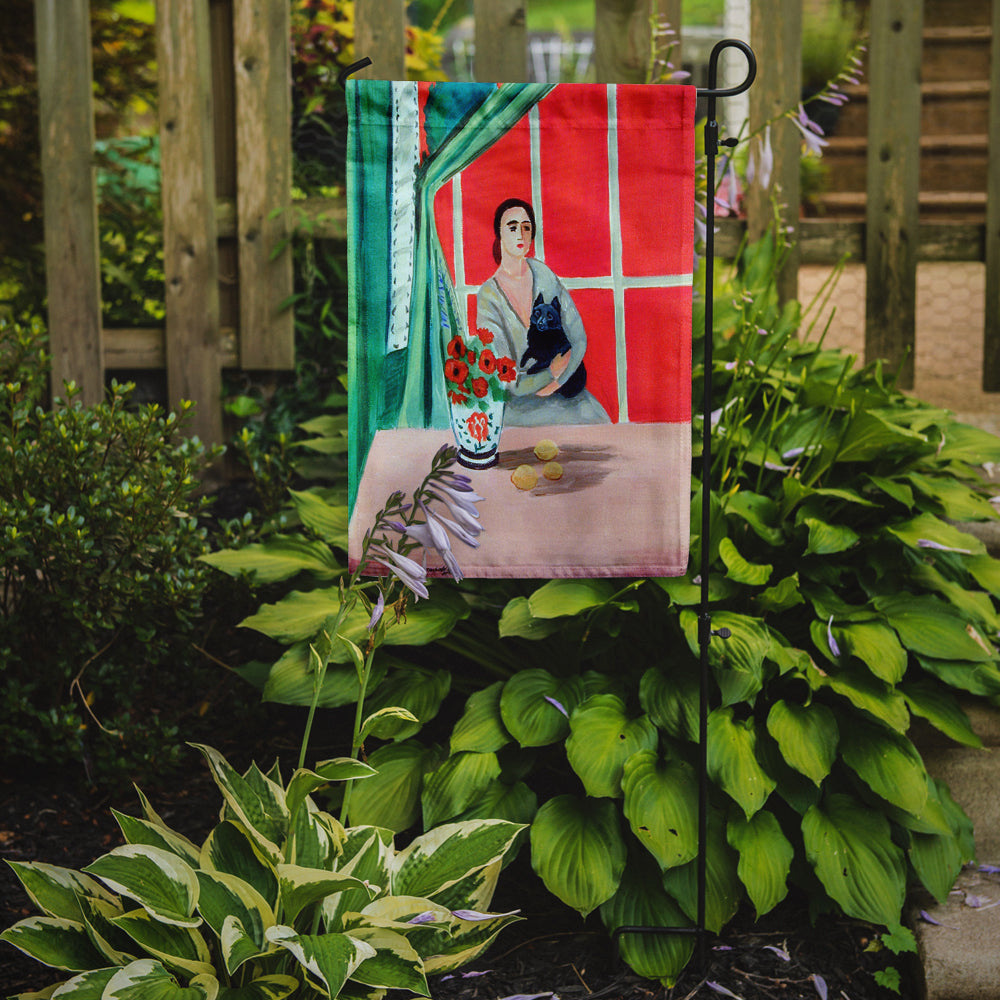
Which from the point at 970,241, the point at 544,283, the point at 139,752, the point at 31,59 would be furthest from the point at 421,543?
the point at 31,59

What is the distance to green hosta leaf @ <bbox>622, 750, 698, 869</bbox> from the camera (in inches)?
74.5

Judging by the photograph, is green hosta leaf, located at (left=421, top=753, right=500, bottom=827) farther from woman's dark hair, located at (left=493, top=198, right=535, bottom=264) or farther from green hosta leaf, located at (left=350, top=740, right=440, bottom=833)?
woman's dark hair, located at (left=493, top=198, right=535, bottom=264)

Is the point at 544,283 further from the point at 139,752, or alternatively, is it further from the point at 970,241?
the point at 970,241

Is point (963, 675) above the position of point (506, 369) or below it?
below

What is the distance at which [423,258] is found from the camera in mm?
1783

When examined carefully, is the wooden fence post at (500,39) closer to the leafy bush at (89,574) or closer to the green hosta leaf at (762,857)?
the leafy bush at (89,574)

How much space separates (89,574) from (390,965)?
3.84ft

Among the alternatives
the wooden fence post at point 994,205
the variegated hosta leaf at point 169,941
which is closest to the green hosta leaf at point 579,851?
the variegated hosta leaf at point 169,941

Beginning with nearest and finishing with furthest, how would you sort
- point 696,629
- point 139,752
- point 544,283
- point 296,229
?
point 544,283, point 696,629, point 139,752, point 296,229

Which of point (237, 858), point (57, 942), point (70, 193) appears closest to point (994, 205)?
point (70, 193)

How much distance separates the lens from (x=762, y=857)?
1.95 metres

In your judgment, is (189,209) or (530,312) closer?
(530,312)

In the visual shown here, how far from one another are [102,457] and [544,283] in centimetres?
124

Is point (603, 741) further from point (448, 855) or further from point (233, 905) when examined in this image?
point (233, 905)
